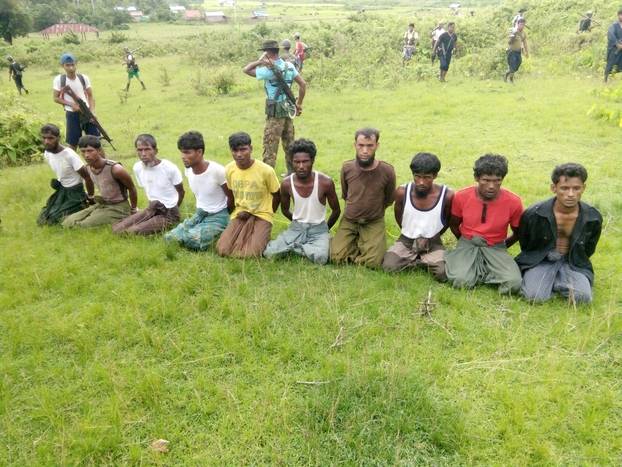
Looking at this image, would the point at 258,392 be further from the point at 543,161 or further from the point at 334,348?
the point at 543,161

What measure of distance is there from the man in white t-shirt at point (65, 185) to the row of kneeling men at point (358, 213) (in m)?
0.01

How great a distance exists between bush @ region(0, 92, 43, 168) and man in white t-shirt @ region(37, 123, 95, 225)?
388 cm

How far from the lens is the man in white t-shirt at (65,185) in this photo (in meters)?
5.84

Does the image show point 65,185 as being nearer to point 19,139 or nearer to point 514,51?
point 19,139

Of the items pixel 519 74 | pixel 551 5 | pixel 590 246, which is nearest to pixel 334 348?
pixel 590 246

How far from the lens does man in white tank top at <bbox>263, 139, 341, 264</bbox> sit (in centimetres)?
473

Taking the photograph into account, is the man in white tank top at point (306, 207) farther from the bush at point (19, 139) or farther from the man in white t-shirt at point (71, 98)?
the bush at point (19, 139)

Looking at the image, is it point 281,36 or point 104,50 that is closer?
point 281,36

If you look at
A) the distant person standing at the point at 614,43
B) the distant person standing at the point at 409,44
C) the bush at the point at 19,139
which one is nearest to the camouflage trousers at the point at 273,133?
the bush at the point at 19,139

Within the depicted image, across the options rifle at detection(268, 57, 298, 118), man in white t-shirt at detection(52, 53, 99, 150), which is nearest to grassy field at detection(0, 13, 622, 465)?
rifle at detection(268, 57, 298, 118)

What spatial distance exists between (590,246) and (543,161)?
3.85 m

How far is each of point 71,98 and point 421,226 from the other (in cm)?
631

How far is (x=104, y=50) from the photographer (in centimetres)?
2884

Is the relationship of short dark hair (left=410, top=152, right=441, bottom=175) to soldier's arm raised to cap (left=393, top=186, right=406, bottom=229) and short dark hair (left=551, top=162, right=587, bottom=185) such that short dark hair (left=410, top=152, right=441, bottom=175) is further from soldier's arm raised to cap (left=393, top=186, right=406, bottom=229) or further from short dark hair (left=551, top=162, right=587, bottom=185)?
short dark hair (left=551, top=162, right=587, bottom=185)
